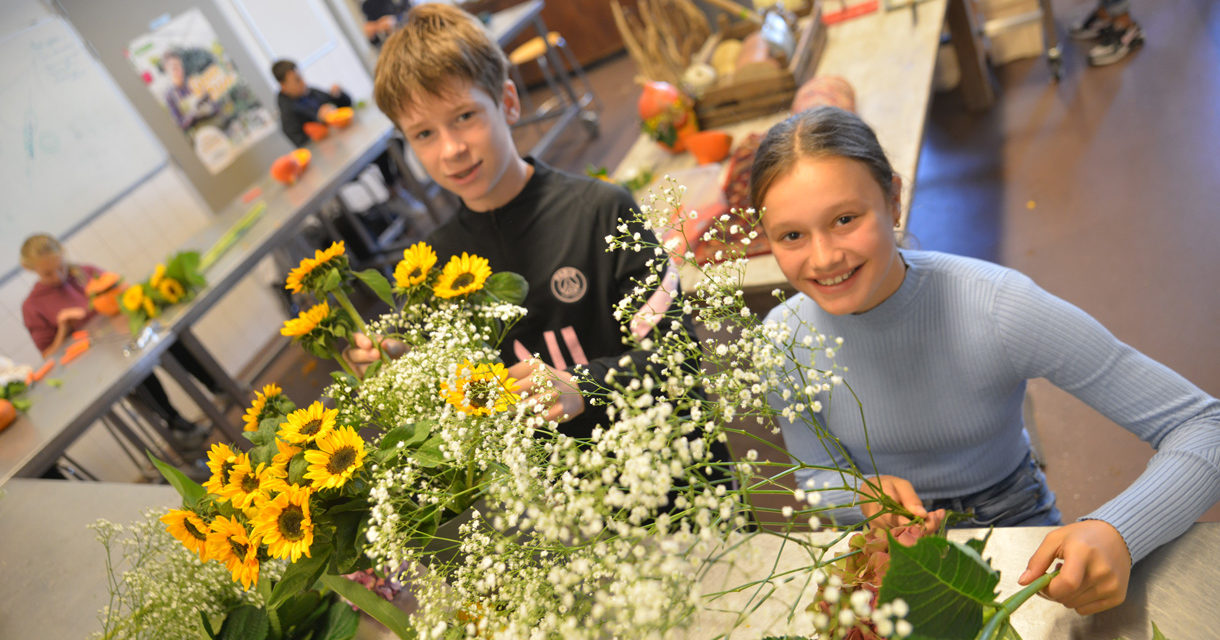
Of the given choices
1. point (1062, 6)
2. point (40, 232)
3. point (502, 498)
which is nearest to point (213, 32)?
point (40, 232)

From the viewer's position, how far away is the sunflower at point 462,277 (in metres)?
1.13

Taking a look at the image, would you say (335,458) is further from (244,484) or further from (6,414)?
(6,414)

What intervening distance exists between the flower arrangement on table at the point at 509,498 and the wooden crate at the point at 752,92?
2.57 metres

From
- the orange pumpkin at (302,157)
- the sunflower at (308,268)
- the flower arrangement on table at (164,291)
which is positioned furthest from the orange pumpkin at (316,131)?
the sunflower at (308,268)

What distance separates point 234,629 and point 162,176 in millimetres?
6281

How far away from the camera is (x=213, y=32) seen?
696 cm

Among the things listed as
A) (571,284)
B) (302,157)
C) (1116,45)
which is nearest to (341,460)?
(571,284)

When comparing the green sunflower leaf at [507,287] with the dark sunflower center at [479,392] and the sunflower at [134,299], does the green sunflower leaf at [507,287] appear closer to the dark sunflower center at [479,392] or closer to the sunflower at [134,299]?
the dark sunflower center at [479,392]

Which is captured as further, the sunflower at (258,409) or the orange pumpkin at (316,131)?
the orange pumpkin at (316,131)

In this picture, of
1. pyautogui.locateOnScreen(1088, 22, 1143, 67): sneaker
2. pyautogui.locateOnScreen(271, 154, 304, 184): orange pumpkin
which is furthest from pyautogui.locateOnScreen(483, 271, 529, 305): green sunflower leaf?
pyautogui.locateOnScreen(1088, 22, 1143, 67): sneaker

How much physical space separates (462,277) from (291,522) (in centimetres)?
42

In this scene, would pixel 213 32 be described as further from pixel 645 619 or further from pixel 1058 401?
pixel 645 619

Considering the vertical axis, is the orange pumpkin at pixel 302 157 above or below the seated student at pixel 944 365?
above

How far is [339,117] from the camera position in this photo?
231 inches
